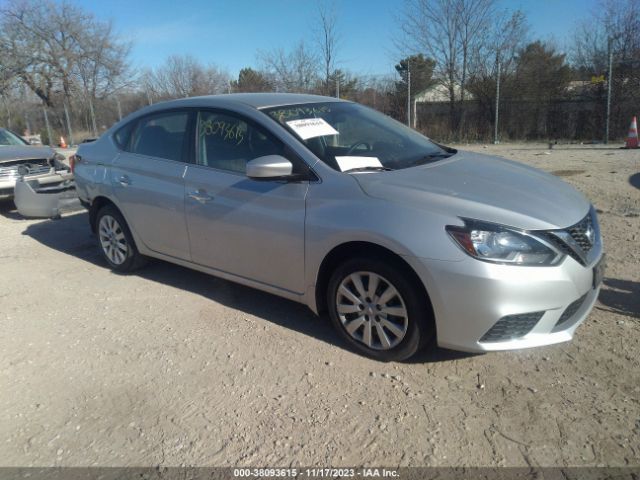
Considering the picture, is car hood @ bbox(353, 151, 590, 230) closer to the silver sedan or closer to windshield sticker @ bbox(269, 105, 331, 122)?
the silver sedan

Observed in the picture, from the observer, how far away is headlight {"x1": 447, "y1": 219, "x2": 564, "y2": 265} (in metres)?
2.77

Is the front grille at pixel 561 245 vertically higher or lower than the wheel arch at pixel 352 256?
higher

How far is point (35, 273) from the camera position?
5.33m

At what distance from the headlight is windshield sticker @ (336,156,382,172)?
3.25 ft

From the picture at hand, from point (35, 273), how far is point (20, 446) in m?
3.14

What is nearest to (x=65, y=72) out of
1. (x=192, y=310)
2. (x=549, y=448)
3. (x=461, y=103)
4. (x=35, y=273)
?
(x=461, y=103)

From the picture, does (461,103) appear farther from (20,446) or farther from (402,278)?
(20,446)

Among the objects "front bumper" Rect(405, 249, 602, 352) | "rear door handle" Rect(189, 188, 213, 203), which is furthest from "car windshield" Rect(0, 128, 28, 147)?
"front bumper" Rect(405, 249, 602, 352)

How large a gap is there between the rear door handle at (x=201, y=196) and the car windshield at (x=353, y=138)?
31.6 inches

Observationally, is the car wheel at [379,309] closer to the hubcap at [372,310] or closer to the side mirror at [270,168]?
the hubcap at [372,310]

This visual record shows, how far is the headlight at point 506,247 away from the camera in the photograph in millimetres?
2770

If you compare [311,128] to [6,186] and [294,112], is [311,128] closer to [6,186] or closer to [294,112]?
[294,112]

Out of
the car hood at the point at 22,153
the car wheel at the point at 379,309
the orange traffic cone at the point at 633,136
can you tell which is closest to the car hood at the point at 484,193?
the car wheel at the point at 379,309

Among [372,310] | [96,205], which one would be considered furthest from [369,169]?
[96,205]
